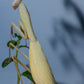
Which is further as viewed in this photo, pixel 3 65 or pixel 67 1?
pixel 67 1

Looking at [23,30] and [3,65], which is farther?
[3,65]

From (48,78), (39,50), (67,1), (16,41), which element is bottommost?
(48,78)

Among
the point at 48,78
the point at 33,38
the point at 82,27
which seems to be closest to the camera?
the point at 48,78

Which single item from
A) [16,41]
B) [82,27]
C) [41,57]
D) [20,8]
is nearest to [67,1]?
[82,27]

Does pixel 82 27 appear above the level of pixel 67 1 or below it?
below

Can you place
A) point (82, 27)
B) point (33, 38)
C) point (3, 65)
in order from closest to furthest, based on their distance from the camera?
1. point (33, 38)
2. point (3, 65)
3. point (82, 27)

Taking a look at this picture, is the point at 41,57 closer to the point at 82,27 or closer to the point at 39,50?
A: the point at 39,50

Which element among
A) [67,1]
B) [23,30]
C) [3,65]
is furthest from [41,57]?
[67,1]

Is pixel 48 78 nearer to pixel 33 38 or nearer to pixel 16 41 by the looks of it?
pixel 33 38

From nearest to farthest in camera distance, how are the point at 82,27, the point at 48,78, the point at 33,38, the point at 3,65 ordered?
1. the point at 48,78
2. the point at 33,38
3. the point at 3,65
4. the point at 82,27
